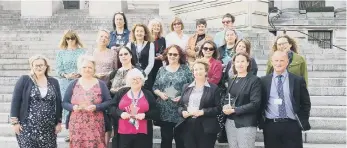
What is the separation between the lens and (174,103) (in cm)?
672

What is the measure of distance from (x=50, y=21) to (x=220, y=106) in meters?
12.8

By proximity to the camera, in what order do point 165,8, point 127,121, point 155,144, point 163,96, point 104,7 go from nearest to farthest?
1. point 127,121
2. point 163,96
3. point 155,144
4. point 165,8
5. point 104,7

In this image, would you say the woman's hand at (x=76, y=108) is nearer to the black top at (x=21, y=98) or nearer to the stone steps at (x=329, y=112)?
the black top at (x=21, y=98)

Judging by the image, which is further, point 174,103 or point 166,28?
point 166,28

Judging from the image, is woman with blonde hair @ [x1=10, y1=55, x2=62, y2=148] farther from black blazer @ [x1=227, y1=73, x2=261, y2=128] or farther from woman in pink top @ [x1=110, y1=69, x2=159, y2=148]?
black blazer @ [x1=227, y1=73, x2=261, y2=128]

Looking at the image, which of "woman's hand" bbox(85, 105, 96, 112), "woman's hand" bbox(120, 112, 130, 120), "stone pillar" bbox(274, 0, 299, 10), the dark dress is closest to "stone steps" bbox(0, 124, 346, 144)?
"woman's hand" bbox(120, 112, 130, 120)

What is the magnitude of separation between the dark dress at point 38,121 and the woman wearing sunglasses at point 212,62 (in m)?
2.14

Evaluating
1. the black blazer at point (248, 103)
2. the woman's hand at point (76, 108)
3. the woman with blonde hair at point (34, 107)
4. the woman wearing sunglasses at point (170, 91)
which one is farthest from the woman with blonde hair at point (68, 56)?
the black blazer at point (248, 103)

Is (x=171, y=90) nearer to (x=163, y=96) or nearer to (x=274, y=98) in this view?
(x=163, y=96)

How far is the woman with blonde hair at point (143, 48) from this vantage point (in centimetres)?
723

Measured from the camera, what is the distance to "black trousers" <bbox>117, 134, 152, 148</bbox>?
6.31 m

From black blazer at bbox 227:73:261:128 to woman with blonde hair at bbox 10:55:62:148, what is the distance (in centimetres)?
239

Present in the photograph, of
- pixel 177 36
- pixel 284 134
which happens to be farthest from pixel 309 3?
pixel 284 134

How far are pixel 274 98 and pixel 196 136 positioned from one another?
112 centimetres
